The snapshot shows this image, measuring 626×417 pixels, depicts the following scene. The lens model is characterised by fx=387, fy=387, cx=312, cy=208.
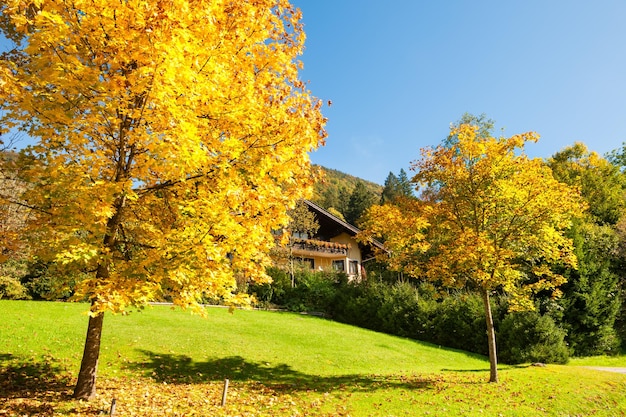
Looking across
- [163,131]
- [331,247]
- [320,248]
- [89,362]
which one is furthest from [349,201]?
[163,131]

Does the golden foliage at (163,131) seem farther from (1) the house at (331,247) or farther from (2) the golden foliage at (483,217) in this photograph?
(1) the house at (331,247)

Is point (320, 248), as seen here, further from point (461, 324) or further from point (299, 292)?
point (461, 324)

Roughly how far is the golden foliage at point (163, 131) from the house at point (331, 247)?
90.2 feet

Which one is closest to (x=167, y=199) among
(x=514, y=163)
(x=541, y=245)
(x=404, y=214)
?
(x=404, y=214)

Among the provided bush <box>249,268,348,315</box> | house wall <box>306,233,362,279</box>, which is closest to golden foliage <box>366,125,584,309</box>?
bush <box>249,268,348,315</box>

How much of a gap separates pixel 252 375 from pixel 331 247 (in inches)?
1035

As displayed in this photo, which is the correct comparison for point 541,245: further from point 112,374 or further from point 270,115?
point 112,374

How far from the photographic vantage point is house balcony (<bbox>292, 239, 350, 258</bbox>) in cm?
3662

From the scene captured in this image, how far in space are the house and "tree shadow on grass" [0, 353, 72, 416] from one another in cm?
2466

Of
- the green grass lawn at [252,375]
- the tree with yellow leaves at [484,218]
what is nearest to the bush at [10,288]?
the green grass lawn at [252,375]

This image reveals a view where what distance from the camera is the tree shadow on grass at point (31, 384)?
7855 millimetres

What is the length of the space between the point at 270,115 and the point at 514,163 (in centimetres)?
1014

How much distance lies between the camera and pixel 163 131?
6.50m

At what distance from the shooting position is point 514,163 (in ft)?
44.8
